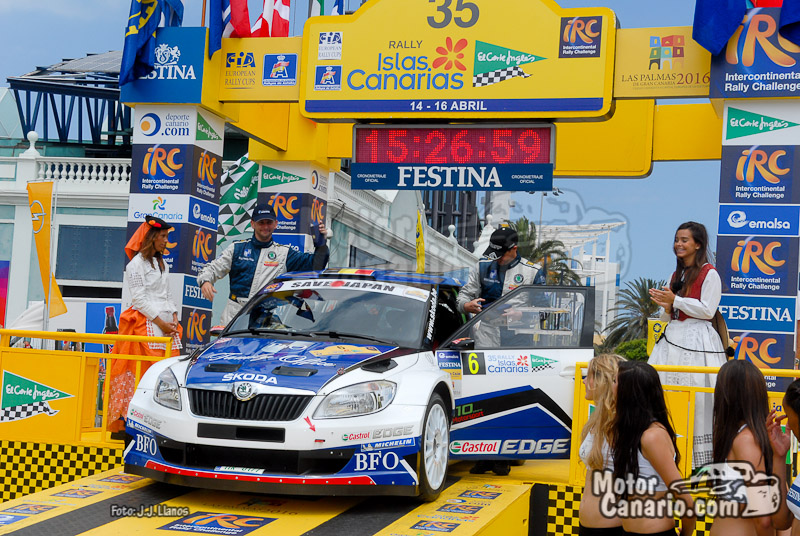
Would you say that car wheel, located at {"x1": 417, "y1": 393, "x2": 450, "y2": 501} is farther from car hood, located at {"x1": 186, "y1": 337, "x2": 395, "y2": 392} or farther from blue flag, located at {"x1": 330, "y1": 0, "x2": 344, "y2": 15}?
blue flag, located at {"x1": 330, "y1": 0, "x2": 344, "y2": 15}

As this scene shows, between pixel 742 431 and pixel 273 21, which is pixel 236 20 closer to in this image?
pixel 273 21

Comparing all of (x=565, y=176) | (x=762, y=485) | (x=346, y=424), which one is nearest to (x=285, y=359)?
(x=346, y=424)

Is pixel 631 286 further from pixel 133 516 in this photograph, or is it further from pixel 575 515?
pixel 133 516

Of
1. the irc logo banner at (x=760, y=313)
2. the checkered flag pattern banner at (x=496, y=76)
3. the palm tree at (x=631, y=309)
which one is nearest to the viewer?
the irc logo banner at (x=760, y=313)

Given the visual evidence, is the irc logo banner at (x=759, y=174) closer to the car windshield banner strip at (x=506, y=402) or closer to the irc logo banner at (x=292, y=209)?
the car windshield banner strip at (x=506, y=402)

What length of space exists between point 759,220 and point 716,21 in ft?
6.29

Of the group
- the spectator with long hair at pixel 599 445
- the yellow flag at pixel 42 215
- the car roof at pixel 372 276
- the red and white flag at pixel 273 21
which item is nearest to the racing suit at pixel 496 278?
the car roof at pixel 372 276

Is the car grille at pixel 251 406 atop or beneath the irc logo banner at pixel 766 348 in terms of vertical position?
beneath

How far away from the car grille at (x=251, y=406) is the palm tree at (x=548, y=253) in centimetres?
435

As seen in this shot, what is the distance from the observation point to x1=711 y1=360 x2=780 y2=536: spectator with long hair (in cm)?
456

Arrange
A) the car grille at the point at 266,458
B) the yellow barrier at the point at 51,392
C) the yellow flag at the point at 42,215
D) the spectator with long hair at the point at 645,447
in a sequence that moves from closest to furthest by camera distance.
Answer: the spectator with long hair at the point at 645,447 < the car grille at the point at 266,458 < the yellow barrier at the point at 51,392 < the yellow flag at the point at 42,215

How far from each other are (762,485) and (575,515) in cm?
282

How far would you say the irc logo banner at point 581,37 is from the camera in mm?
9547

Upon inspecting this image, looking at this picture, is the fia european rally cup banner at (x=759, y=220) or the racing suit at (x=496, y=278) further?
the fia european rally cup banner at (x=759, y=220)
